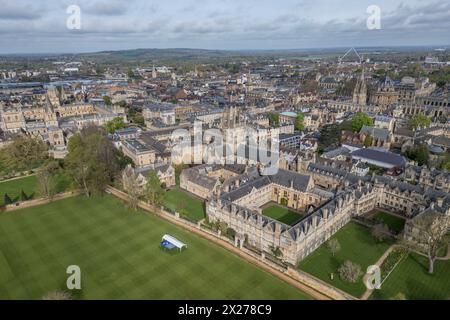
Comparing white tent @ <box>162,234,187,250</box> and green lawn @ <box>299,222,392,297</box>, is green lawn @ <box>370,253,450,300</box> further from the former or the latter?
white tent @ <box>162,234,187,250</box>

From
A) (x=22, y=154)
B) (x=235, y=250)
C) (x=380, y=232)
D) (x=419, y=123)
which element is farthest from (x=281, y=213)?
(x=419, y=123)

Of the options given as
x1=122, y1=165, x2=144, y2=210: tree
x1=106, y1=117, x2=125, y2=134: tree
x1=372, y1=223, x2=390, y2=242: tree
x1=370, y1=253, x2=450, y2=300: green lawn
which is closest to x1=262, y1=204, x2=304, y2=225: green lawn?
x1=372, y1=223, x2=390, y2=242: tree

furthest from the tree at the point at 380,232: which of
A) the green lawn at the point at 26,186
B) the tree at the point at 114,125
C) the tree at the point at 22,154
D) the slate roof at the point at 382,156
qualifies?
the tree at the point at 114,125

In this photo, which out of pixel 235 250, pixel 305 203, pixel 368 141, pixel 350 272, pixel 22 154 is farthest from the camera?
pixel 368 141

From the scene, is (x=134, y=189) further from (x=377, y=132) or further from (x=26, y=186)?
(x=377, y=132)

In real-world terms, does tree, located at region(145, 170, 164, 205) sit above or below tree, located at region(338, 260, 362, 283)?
above
